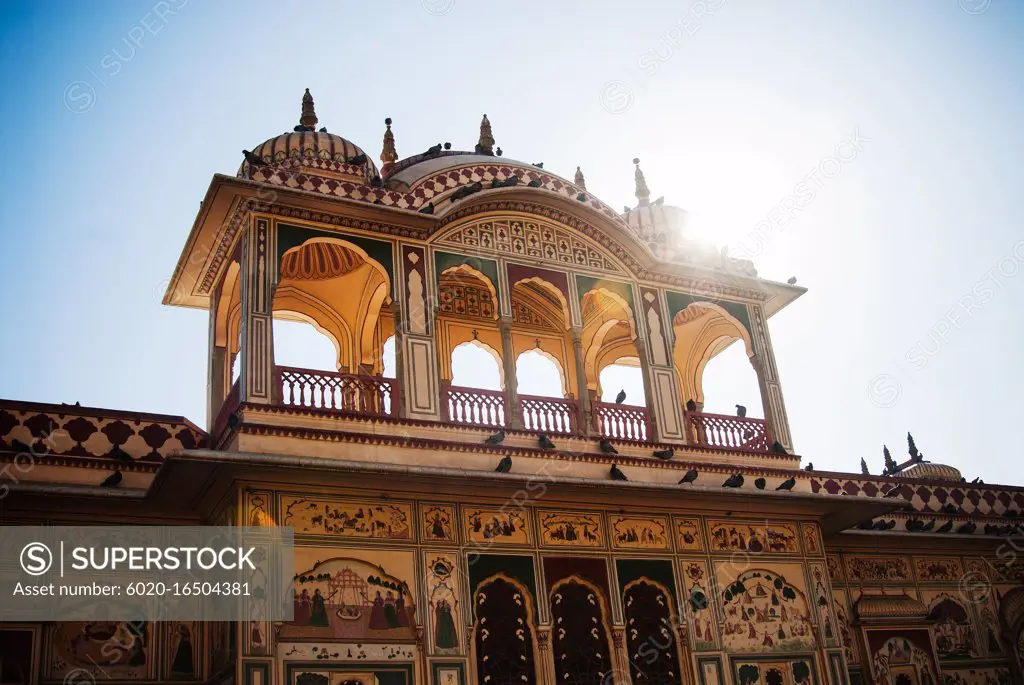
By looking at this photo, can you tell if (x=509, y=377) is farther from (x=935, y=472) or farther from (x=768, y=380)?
(x=935, y=472)

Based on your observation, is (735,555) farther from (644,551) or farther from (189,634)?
(189,634)

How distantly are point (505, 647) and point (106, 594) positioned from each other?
3982 millimetres

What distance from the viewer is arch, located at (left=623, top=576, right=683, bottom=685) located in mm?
12031

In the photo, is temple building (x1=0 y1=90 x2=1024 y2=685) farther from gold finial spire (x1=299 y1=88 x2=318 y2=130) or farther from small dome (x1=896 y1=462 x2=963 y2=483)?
small dome (x1=896 y1=462 x2=963 y2=483)

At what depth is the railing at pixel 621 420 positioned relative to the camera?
13.2 metres

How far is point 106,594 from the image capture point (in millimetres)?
10930

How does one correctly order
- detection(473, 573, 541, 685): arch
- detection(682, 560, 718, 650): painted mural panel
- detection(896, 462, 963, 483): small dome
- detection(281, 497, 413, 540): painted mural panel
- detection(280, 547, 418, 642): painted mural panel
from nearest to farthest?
1. detection(280, 547, 418, 642): painted mural panel
2. detection(281, 497, 413, 540): painted mural panel
3. detection(473, 573, 541, 685): arch
4. detection(682, 560, 718, 650): painted mural panel
5. detection(896, 462, 963, 483): small dome

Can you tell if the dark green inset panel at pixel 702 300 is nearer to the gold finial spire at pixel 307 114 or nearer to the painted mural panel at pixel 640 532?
the painted mural panel at pixel 640 532

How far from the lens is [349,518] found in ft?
36.1

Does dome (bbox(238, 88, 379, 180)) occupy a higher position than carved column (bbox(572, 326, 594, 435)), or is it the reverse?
dome (bbox(238, 88, 379, 180))

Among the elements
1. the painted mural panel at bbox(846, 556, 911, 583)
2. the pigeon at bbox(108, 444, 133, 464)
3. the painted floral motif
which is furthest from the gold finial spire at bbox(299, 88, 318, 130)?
the painted mural panel at bbox(846, 556, 911, 583)

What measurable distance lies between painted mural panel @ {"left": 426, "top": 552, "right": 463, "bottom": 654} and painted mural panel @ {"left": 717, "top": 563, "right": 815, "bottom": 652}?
10.9 ft

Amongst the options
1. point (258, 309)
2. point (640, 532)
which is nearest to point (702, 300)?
point (640, 532)

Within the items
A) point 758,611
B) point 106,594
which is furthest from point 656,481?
point 106,594
